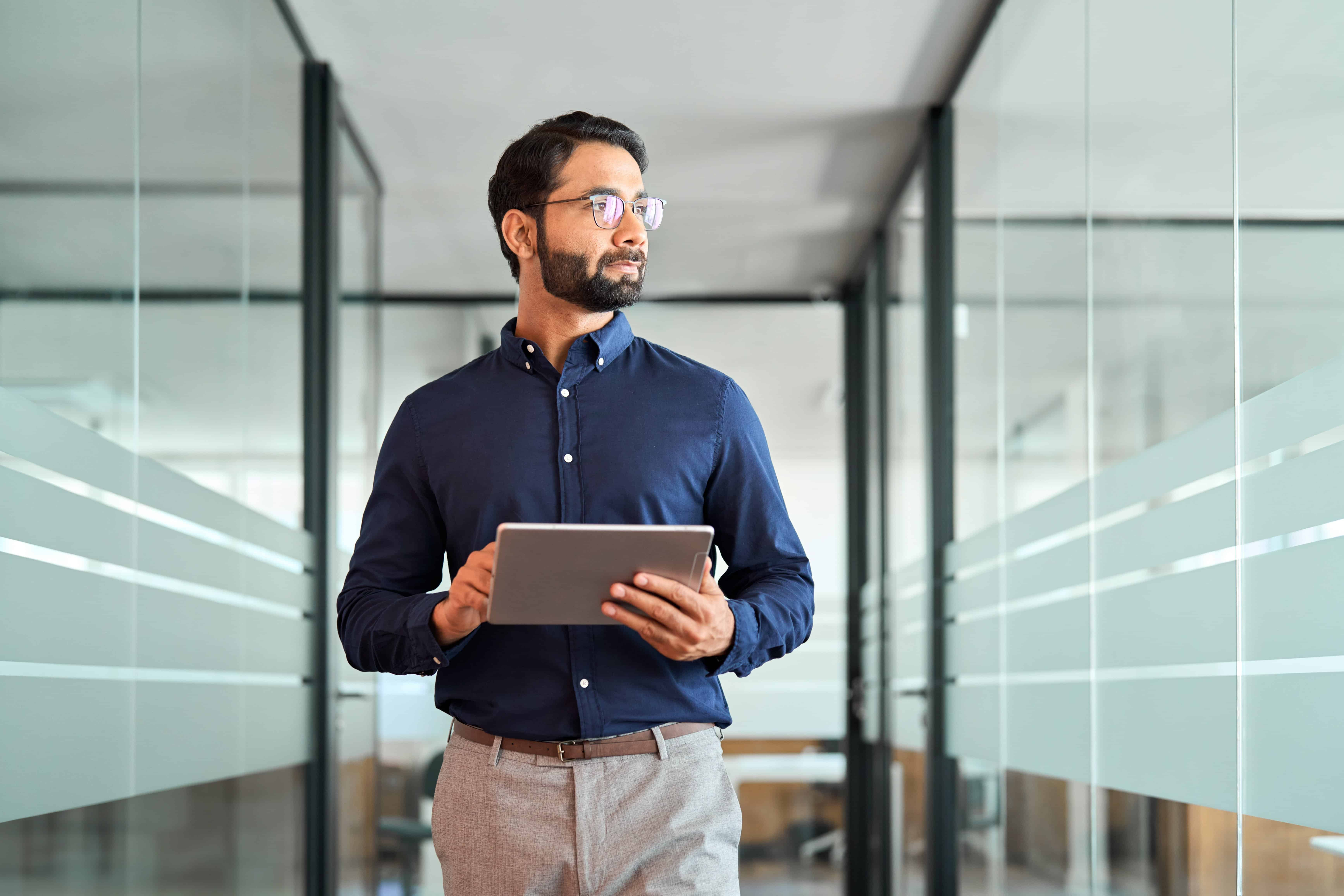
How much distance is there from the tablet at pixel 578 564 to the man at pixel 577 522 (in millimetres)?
32

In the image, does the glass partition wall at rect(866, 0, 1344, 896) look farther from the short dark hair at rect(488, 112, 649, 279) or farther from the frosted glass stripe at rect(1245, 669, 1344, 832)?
the short dark hair at rect(488, 112, 649, 279)

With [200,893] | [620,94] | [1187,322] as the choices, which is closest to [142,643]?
[200,893]

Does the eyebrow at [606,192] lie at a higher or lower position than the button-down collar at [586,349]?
higher

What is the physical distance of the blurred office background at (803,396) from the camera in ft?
5.57

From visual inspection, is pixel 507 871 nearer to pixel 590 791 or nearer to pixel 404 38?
pixel 590 791

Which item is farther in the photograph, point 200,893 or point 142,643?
point 200,893

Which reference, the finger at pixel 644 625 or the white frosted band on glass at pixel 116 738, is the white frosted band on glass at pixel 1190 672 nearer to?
the finger at pixel 644 625

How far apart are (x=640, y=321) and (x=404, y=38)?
1.92 meters

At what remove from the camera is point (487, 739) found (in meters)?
1.42

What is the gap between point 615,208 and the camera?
1495 millimetres

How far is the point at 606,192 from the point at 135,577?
3.73 feet

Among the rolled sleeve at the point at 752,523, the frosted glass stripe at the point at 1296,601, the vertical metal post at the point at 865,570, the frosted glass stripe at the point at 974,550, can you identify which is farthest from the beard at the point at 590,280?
the vertical metal post at the point at 865,570

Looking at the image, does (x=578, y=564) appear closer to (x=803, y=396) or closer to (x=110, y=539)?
(x=110, y=539)

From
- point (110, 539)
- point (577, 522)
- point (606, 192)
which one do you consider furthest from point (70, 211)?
point (577, 522)
